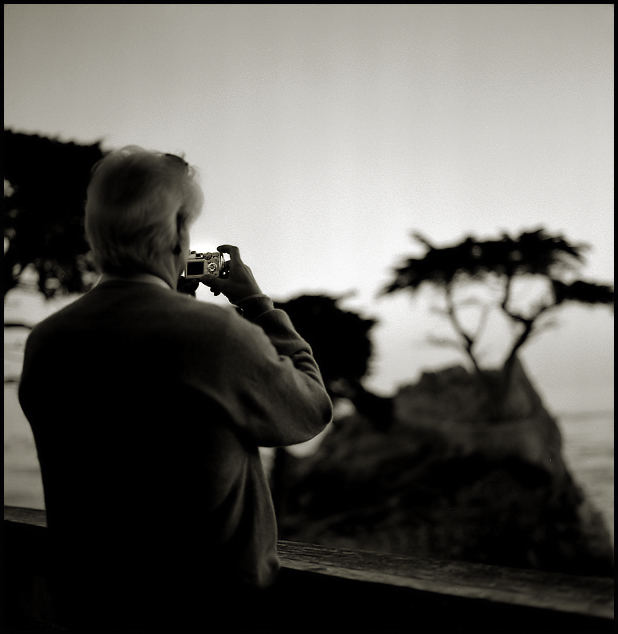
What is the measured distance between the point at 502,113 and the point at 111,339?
1556 cm

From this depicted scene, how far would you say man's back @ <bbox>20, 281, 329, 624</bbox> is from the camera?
0.80 meters

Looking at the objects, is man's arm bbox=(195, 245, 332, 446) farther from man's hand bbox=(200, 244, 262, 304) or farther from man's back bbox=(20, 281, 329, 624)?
man's hand bbox=(200, 244, 262, 304)

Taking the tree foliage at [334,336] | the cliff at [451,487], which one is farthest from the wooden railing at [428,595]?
the cliff at [451,487]

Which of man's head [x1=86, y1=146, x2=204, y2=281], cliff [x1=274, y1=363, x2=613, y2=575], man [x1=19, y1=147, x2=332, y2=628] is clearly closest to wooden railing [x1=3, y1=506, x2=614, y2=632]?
man [x1=19, y1=147, x2=332, y2=628]

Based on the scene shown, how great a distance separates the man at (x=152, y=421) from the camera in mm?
806

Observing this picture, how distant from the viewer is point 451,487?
40.0 feet

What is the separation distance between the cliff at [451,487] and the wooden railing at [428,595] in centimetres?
959

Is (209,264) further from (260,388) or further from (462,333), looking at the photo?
(462,333)

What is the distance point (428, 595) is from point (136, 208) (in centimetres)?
66

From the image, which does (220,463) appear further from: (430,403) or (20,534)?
(430,403)

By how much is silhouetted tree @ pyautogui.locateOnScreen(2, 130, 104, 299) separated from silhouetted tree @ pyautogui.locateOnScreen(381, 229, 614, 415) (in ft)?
21.5

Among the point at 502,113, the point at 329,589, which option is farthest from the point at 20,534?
the point at 502,113

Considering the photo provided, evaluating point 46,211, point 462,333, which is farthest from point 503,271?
point 46,211

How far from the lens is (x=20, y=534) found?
1587 mm
